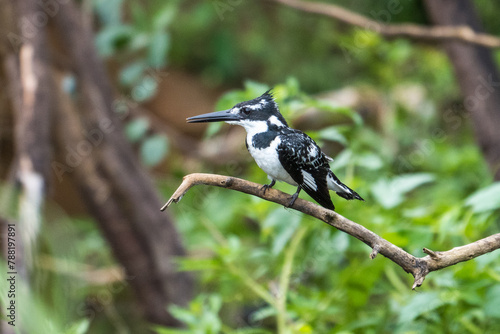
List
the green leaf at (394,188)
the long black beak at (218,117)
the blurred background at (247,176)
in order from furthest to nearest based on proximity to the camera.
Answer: the green leaf at (394,188) → the blurred background at (247,176) → the long black beak at (218,117)

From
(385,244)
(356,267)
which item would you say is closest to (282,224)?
(356,267)

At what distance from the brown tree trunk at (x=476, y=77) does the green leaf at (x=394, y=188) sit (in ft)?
2.49

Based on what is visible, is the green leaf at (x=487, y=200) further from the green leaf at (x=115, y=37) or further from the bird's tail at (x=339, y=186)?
the green leaf at (x=115, y=37)

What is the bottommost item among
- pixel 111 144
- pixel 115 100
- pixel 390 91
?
pixel 111 144

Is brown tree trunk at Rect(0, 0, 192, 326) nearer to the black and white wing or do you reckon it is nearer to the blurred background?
the blurred background

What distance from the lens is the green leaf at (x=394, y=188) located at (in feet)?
4.40

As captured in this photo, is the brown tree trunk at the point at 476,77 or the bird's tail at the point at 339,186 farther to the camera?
the brown tree trunk at the point at 476,77

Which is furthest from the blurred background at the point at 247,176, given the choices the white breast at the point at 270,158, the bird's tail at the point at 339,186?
the white breast at the point at 270,158

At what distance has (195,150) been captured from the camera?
3.36 metres

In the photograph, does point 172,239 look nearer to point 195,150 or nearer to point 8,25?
point 8,25

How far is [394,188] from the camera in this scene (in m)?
1.38

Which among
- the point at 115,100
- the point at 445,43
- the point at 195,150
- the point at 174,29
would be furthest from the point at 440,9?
the point at 174,29

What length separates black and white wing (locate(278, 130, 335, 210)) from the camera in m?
0.93

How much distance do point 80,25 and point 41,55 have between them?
1.41ft
